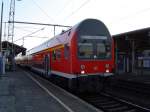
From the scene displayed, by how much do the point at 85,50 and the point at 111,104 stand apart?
10.3 ft

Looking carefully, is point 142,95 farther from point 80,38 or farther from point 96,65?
point 80,38

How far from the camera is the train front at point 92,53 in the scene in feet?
48.8

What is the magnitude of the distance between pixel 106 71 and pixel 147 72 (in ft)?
74.0

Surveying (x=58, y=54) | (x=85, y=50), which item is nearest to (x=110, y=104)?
(x=85, y=50)

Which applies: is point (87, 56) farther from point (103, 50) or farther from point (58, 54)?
point (58, 54)

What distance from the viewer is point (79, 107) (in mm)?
11531

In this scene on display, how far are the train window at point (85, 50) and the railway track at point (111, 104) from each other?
2.00m

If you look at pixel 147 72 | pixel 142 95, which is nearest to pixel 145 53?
→ pixel 147 72

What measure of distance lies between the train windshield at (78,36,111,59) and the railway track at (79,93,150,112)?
6.35 feet

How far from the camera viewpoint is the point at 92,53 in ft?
50.1

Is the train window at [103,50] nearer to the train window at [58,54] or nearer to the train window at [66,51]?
the train window at [66,51]

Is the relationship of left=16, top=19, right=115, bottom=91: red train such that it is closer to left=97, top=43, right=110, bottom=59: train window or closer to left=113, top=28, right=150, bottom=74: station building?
left=97, top=43, right=110, bottom=59: train window

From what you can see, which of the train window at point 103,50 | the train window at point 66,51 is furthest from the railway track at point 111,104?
the train window at point 66,51

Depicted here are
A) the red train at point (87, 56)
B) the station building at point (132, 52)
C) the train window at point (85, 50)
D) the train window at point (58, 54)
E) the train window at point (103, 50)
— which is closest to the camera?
the red train at point (87, 56)
